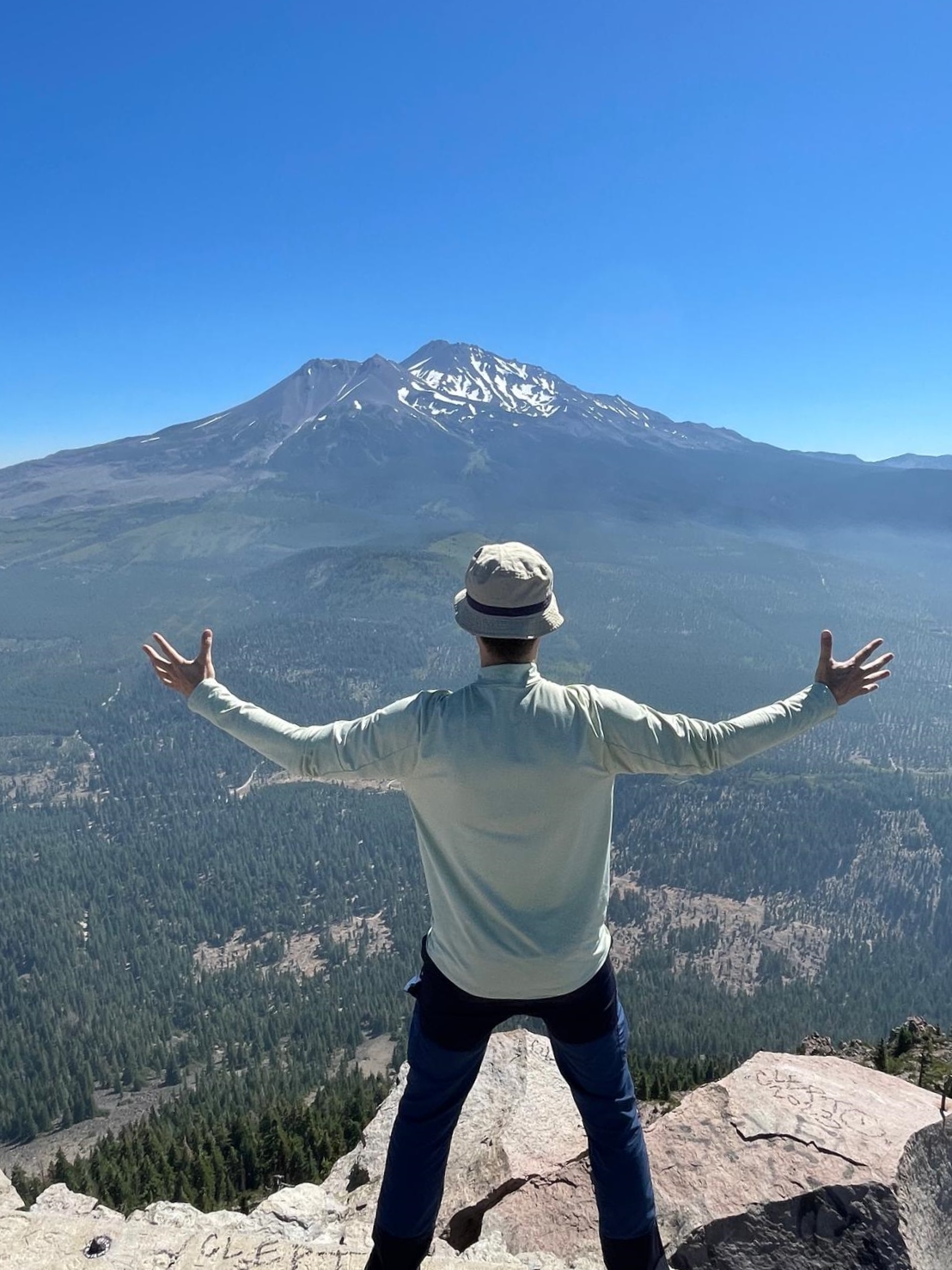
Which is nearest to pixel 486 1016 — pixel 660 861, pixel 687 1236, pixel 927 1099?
pixel 687 1236

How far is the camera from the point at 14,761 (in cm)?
16025

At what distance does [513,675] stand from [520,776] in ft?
1.38

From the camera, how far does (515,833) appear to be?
3248 mm

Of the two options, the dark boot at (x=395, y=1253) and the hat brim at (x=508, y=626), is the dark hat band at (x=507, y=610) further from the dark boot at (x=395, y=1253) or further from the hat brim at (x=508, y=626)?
the dark boot at (x=395, y=1253)

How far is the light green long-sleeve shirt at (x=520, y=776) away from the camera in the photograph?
319 cm

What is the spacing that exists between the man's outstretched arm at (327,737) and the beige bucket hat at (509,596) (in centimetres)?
47

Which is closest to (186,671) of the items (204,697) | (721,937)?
(204,697)

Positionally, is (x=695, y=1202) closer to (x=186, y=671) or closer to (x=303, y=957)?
(x=186, y=671)

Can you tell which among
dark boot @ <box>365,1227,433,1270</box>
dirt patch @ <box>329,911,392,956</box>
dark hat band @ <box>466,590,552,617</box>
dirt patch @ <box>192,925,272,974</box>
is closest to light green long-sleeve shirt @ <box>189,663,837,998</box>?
dark hat band @ <box>466,590,552,617</box>

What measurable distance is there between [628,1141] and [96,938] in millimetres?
101937

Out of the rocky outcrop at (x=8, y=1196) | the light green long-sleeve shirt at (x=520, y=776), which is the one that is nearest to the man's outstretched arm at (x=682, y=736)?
the light green long-sleeve shirt at (x=520, y=776)

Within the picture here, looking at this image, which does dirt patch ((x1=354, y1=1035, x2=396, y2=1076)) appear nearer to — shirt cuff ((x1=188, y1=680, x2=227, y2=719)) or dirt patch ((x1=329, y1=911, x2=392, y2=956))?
dirt patch ((x1=329, y1=911, x2=392, y2=956))

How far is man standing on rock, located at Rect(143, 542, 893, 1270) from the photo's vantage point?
10.5 feet

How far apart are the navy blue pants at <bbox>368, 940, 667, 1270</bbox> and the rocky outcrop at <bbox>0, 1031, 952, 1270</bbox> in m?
0.67
